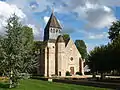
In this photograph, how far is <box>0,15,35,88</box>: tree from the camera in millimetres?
30922

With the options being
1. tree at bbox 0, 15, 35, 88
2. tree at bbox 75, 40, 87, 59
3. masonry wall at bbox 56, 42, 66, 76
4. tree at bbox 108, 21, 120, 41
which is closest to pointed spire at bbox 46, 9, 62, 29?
masonry wall at bbox 56, 42, 66, 76

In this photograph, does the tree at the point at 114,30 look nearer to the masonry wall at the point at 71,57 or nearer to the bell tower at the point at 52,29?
the masonry wall at the point at 71,57

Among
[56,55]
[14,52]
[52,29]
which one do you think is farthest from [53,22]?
[14,52]

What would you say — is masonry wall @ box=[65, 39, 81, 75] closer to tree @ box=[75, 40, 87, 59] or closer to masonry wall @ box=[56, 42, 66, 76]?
masonry wall @ box=[56, 42, 66, 76]

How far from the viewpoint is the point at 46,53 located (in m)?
80.6

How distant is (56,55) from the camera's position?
80000mm

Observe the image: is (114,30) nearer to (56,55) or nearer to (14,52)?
(56,55)

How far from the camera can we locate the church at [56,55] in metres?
78.7

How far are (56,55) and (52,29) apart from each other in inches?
307

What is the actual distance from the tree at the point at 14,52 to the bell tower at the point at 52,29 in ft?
163

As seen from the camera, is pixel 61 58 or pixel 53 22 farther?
pixel 53 22

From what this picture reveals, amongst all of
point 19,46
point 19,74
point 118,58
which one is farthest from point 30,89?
point 118,58

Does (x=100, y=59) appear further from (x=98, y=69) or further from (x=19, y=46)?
(x=19, y=46)

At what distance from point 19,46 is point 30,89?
4919mm
